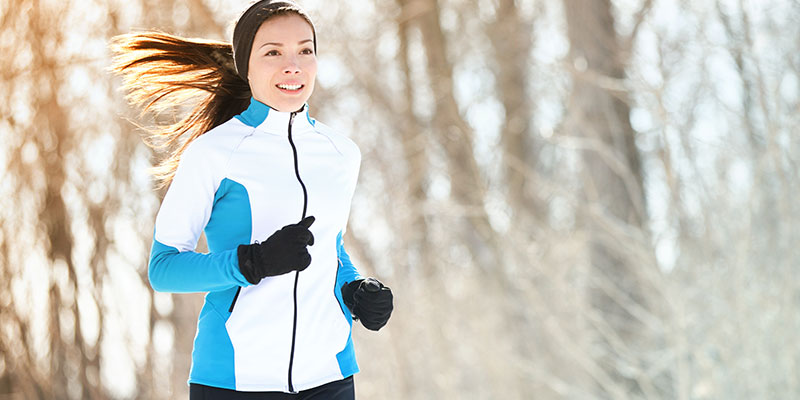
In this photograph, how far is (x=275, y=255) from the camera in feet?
5.21

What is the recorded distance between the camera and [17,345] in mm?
5586

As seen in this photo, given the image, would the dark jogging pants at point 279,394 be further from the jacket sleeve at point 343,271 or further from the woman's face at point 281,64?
the woman's face at point 281,64

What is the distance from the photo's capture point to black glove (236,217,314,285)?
5.21 feet

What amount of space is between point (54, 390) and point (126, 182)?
4.54 ft

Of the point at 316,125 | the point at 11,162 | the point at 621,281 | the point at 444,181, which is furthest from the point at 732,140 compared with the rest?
the point at 11,162

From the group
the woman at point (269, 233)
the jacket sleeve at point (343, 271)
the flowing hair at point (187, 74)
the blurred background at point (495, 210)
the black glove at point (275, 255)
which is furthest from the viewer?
the blurred background at point (495, 210)

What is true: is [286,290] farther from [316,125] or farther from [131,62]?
[131,62]

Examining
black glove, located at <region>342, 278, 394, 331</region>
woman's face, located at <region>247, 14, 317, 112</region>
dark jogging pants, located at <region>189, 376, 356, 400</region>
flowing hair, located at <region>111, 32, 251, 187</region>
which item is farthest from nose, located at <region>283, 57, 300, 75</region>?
dark jogging pants, located at <region>189, 376, 356, 400</region>

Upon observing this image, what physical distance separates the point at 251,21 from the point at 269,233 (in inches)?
15.9

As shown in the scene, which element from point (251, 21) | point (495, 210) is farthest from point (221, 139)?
point (495, 210)

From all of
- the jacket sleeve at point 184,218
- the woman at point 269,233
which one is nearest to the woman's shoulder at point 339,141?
the woman at point 269,233

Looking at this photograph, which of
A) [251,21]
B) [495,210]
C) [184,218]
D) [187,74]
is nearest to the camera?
[184,218]

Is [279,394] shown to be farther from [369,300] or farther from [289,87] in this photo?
[289,87]

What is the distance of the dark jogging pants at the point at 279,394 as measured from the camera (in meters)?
1.71
